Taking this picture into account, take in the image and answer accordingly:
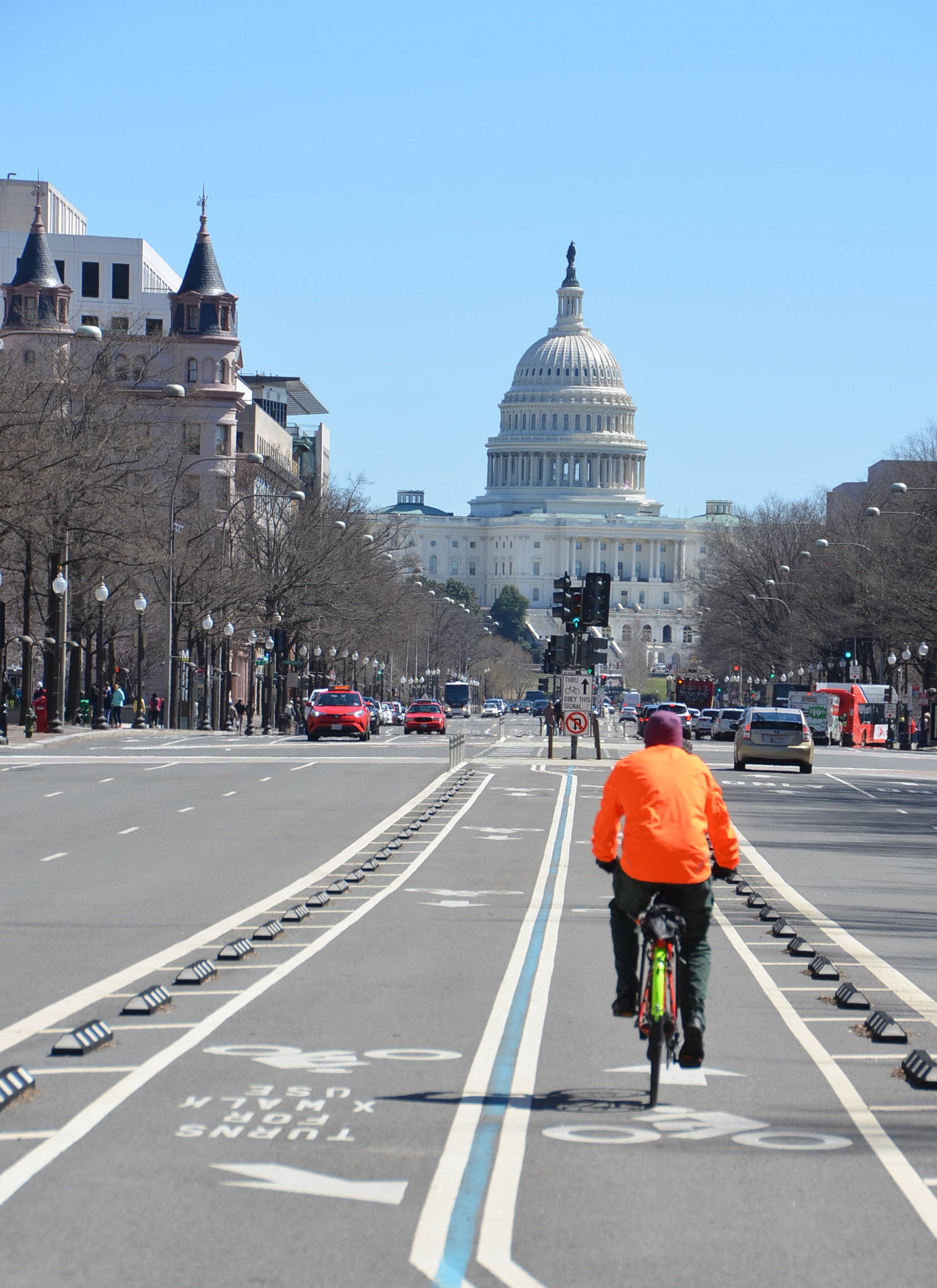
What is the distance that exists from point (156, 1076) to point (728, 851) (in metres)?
2.68

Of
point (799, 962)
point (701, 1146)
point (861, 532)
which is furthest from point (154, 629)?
point (701, 1146)

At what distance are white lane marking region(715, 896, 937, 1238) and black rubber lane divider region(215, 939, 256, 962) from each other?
324cm

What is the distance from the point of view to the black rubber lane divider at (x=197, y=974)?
37.3 feet

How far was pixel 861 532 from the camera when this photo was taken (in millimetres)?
87125

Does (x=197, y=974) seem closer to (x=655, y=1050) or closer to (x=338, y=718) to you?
(x=655, y=1050)

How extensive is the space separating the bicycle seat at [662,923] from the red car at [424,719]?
217 ft

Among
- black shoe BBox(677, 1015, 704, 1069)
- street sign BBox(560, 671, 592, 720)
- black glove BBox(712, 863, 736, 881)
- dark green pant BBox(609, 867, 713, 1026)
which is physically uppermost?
street sign BBox(560, 671, 592, 720)

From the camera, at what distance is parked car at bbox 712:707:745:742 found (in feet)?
251

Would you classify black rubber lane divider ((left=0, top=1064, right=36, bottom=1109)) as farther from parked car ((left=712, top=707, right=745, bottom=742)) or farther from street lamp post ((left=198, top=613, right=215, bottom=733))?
parked car ((left=712, top=707, right=745, bottom=742))

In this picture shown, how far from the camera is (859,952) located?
13.8m

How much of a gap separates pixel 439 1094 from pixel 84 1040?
1.84 metres

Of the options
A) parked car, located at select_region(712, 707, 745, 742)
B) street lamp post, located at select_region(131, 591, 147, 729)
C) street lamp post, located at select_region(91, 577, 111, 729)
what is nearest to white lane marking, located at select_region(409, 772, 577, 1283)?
street lamp post, located at select_region(91, 577, 111, 729)

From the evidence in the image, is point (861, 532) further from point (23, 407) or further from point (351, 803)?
point (351, 803)

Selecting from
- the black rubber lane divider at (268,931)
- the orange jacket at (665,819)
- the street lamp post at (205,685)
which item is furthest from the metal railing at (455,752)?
the orange jacket at (665,819)
